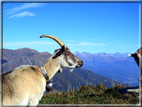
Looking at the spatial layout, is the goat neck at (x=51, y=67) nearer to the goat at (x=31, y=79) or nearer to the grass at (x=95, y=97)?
the goat at (x=31, y=79)

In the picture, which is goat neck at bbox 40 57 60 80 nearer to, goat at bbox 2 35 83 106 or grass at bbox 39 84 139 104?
goat at bbox 2 35 83 106

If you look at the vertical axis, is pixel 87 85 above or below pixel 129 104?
below

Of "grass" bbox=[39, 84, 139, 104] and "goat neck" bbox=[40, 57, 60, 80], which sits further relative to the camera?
"grass" bbox=[39, 84, 139, 104]

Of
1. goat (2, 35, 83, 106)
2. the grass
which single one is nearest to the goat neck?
goat (2, 35, 83, 106)

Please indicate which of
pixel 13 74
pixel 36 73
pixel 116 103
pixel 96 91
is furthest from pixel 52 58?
pixel 96 91

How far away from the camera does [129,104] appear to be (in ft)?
30.7

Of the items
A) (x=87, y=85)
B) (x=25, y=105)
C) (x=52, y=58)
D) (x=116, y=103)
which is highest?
(x=52, y=58)

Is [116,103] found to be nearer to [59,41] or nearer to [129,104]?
[129,104]

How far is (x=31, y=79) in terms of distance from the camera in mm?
6914

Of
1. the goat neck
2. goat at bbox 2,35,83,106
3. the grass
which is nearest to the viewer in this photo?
goat at bbox 2,35,83,106

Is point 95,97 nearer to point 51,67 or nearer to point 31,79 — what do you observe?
point 51,67

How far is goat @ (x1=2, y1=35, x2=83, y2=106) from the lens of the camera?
20.2ft

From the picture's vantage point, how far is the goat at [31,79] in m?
6.16

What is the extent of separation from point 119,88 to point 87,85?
2.75 meters
